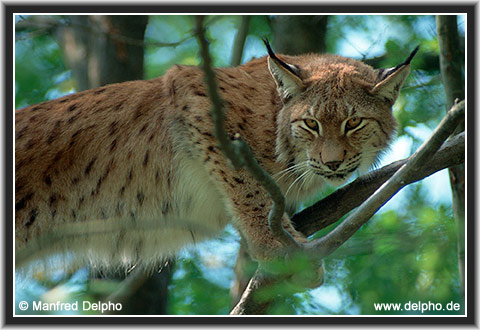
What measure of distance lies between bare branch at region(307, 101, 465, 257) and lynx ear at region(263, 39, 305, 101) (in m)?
1.93

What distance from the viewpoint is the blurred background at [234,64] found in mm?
4875

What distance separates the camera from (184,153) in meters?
6.62

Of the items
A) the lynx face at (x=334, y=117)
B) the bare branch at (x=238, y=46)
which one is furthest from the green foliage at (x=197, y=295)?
the bare branch at (x=238, y=46)

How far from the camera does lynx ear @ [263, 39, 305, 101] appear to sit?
250 inches

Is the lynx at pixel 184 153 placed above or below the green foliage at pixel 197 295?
above

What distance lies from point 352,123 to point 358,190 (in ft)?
2.13

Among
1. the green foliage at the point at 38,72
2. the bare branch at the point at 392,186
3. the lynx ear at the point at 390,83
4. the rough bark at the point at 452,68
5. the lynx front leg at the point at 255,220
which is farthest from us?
the green foliage at the point at 38,72

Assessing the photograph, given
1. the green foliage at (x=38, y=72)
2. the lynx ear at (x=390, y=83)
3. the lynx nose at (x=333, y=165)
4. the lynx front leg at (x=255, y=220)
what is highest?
the green foliage at (x=38, y=72)

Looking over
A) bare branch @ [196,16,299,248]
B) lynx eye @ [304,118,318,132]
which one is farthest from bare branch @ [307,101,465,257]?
lynx eye @ [304,118,318,132]

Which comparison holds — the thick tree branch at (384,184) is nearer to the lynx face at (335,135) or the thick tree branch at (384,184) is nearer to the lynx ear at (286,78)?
the lynx face at (335,135)

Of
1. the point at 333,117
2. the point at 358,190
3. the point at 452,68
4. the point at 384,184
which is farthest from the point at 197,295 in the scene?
the point at 452,68

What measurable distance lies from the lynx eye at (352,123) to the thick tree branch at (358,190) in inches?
19.2

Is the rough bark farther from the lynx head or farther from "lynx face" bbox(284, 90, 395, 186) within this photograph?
"lynx face" bbox(284, 90, 395, 186)

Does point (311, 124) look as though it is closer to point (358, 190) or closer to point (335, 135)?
point (335, 135)
